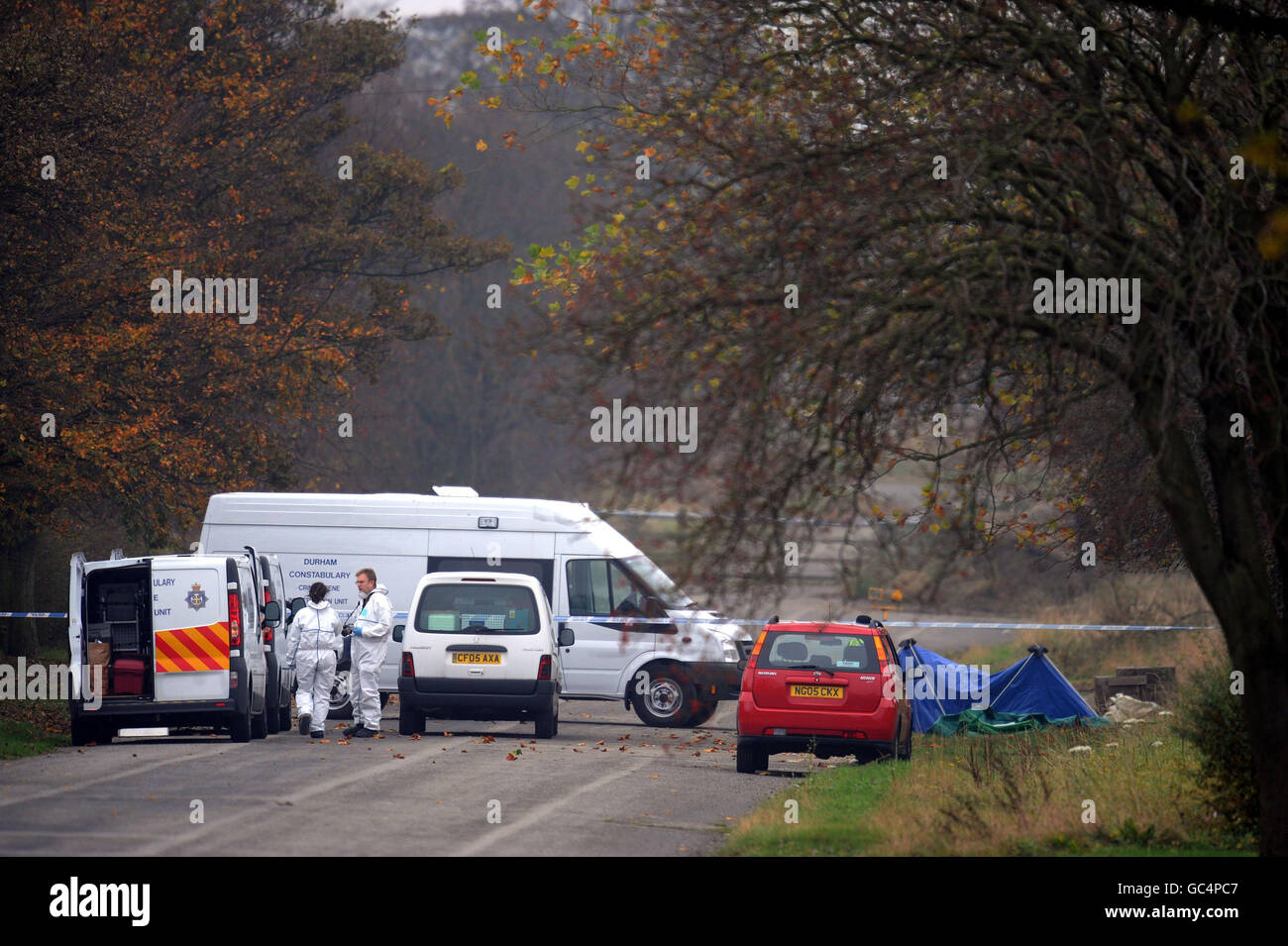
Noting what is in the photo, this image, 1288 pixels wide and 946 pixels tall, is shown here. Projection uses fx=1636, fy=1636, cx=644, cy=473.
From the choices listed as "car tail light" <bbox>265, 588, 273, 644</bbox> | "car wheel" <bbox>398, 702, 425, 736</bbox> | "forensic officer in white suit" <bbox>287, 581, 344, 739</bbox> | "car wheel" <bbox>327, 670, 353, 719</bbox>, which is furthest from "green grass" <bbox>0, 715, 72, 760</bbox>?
"car wheel" <bbox>327, 670, 353, 719</bbox>

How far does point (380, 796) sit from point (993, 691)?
9.66 meters

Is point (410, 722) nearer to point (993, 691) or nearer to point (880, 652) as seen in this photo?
point (880, 652)

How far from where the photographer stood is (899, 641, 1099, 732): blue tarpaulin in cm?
2014

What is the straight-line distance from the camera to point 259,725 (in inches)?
766

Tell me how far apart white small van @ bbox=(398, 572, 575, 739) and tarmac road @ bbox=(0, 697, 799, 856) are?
0.45 meters

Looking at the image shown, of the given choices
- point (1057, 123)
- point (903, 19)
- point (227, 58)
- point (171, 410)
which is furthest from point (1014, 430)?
point (227, 58)

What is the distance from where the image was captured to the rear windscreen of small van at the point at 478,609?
1962 centimetres

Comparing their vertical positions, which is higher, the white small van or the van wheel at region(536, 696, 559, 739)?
the white small van

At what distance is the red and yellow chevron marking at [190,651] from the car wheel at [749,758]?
18.9 feet

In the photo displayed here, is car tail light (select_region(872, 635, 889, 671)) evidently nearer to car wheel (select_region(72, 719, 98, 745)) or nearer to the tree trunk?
car wheel (select_region(72, 719, 98, 745))

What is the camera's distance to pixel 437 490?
77.3 ft

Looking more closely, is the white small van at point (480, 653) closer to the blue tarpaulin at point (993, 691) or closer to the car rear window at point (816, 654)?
the car rear window at point (816, 654)

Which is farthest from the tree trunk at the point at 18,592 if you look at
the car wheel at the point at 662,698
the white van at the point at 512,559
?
the car wheel at the point at 662,698
